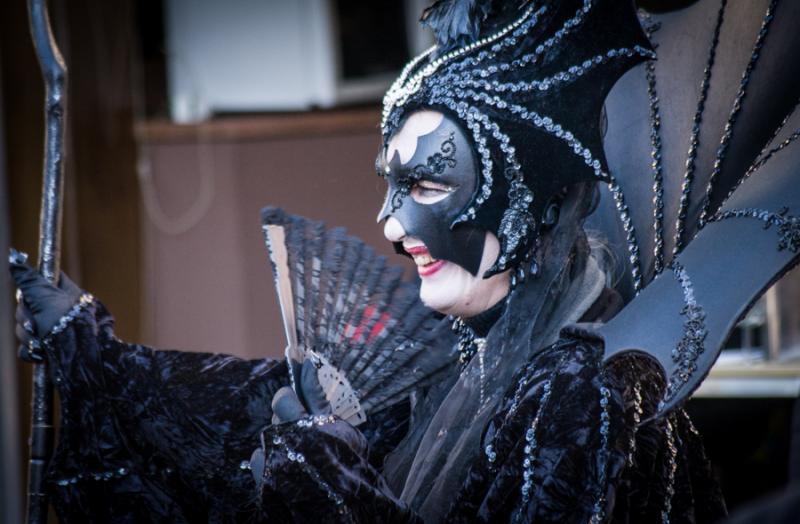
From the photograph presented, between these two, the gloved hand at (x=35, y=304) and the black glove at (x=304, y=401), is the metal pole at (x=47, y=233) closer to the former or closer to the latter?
the gloved hand at (x=35, y=304)

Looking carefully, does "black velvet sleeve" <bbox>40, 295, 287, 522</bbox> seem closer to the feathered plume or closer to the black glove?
the black glove

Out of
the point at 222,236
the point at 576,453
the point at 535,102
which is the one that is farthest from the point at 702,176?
the point at 222,236

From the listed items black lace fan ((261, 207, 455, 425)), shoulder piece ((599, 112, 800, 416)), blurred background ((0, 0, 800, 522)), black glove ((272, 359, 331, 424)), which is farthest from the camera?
blurred background ((0, 0, 800, 522))

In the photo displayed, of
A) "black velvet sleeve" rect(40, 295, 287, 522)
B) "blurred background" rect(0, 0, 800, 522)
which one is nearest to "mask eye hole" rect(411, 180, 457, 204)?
"black velvet sleeve" rect(40, 295, 287, 522)

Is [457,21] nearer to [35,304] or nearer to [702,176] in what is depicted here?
[702,176]

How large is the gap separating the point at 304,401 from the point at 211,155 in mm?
2844

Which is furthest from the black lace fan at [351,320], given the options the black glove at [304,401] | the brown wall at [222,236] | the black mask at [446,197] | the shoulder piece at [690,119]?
the brown wall at [222,236]

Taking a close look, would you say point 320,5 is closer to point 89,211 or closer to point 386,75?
point 386,75

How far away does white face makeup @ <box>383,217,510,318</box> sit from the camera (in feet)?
5.65

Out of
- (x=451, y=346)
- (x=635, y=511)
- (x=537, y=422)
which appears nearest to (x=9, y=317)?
(x=451, y=346)

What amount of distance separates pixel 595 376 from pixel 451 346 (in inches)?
16.1

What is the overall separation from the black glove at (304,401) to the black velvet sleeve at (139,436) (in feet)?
1.02

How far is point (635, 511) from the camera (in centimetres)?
152

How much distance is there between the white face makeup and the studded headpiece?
40mm
